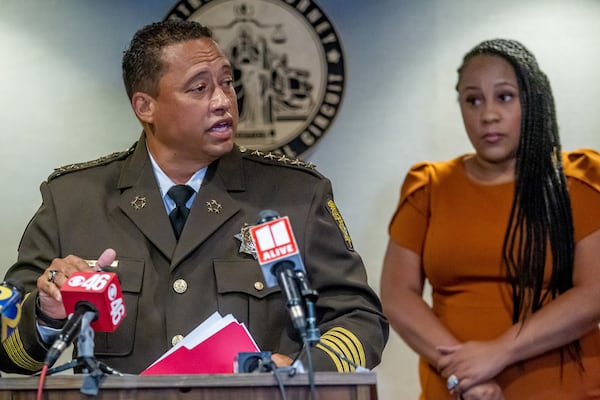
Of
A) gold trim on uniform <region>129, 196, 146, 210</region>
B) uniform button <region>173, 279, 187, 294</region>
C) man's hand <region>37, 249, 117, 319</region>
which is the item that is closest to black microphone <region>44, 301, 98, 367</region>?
man's hand <region>37, 249, 117, 319</region>

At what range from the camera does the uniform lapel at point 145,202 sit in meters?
2.15

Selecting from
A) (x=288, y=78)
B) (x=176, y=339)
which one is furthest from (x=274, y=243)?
(x=288, y=78)

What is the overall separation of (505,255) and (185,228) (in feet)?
2.72

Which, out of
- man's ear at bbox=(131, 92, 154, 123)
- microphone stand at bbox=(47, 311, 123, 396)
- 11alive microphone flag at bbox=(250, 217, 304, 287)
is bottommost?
microphone stand at bbox=(47, 311, 123, 396)

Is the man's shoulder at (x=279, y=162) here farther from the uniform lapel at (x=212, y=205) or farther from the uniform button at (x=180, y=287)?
the uniform button at (x=180, y=287)

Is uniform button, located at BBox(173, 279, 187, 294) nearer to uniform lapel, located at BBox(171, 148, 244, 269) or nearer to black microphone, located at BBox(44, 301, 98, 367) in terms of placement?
uniform lapel, located at BBox(171, 148, 244, 269)

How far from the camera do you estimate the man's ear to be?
7.48 ft

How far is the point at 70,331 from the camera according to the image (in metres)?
1.48

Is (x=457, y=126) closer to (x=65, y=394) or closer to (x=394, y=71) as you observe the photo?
(x=394, y=71)

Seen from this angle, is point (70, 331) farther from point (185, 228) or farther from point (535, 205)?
point (535, 205)

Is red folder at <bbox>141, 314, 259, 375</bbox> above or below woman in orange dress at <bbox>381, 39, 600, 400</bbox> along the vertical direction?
below

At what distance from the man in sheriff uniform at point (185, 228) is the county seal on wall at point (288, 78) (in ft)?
3.52

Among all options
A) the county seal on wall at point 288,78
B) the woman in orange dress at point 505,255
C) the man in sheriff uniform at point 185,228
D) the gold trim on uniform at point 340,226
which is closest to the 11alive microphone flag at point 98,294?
the man in sheriff uniform at point 185,228

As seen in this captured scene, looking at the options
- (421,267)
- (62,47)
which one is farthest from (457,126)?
(62,47)
